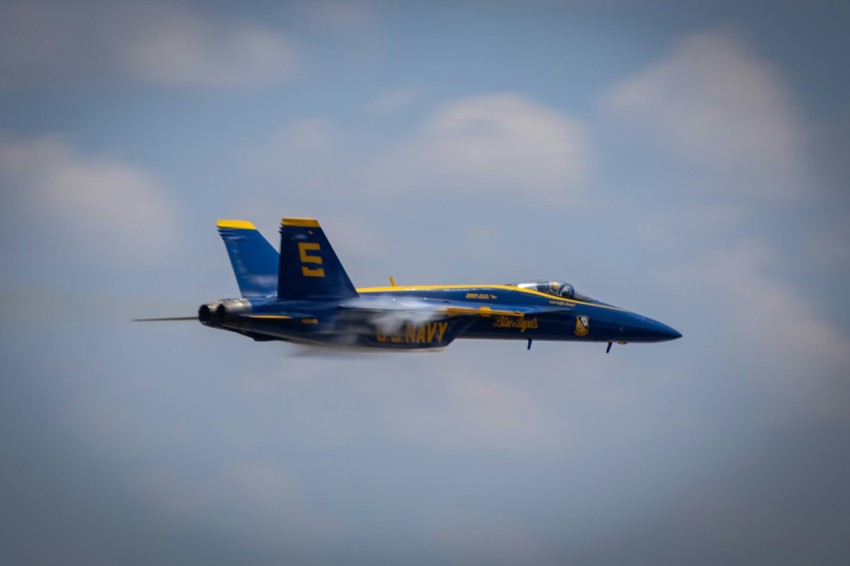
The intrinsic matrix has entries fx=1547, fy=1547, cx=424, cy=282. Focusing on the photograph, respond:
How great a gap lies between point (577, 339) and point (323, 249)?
35.7ft

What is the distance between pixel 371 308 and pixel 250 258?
598 cm

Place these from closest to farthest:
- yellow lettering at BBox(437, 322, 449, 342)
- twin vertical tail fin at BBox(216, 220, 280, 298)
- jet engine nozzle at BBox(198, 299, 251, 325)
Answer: jet engine nozzle at BBox(198, 299, 251, 325), yellow lettering at BBox(437, 322, 449, 342), twin vertical tail fin at BBox(216, 220, 280, 298)

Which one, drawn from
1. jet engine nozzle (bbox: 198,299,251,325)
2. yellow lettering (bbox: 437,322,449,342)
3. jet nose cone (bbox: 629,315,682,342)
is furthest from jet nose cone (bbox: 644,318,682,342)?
jet engine nozzle (bbox: 198,299,251,325)

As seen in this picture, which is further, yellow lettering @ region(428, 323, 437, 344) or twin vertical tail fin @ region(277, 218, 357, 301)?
yellow lettering @ region(428, 323, 437, 344)

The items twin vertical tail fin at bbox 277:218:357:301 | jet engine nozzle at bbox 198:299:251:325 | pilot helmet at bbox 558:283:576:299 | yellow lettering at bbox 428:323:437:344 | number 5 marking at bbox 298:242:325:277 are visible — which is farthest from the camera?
pilot helmet at bbox 558:283:576:299

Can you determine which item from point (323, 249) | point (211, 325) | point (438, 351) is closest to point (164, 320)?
point (211, 325)

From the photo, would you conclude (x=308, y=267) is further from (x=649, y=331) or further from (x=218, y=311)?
(x=649, y=331)

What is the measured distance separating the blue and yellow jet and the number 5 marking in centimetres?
3

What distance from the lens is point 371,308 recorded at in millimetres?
47594

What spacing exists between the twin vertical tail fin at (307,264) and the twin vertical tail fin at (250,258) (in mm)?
4061

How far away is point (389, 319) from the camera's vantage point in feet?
158

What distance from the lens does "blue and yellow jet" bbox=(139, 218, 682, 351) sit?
152 ft

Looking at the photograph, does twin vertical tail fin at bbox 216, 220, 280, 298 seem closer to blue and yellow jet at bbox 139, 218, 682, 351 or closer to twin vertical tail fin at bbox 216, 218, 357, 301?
blue and yellow jet at bbox 139, 218, 682, 351

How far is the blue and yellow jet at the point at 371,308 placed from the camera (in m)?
46.3
